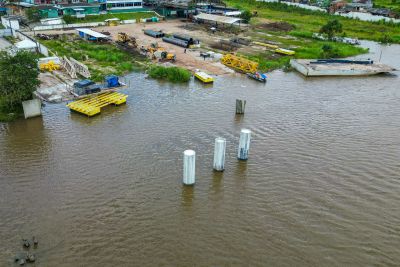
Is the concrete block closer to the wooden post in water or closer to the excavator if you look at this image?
the wooden post in water

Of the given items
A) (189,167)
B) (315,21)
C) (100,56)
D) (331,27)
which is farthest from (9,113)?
(315,21)

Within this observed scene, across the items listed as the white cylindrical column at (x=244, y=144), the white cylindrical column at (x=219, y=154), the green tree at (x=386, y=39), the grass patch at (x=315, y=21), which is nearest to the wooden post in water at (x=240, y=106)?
the white cylindrical column at (x=244, y=144)

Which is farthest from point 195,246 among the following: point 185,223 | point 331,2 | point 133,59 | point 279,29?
point 331,2

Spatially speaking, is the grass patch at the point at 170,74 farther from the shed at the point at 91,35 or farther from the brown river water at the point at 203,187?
the shed at the point at 91,35

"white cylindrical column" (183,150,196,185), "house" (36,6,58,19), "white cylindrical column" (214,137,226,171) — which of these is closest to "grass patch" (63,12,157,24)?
"house" (36,6,58,19)

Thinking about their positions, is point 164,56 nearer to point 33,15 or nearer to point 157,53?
point 157,53

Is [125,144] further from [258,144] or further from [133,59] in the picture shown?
[133,59]
